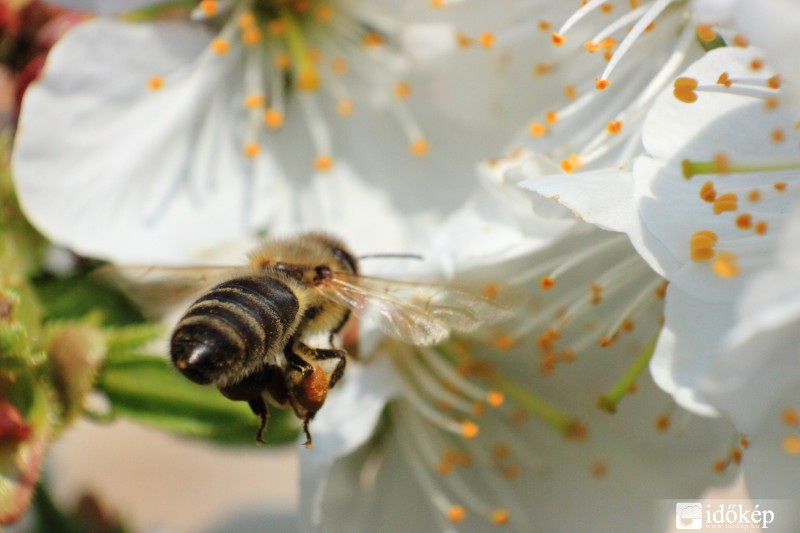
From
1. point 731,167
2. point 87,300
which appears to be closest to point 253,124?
point 87,300

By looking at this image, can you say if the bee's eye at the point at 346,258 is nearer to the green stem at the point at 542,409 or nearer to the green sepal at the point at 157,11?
the green stem at the point at 542,409

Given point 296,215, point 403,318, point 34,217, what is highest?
point 403,318

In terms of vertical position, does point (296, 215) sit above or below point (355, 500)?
above

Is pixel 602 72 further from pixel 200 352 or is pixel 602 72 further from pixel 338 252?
pixel 200 352

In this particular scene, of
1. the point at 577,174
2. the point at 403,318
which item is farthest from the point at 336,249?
the point at 577,174

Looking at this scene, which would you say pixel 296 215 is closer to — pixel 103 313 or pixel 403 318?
pixel 103 313

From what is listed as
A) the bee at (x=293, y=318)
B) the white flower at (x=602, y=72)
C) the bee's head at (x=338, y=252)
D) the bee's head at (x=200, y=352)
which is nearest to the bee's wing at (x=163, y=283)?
the bee at (x=293, y=318)

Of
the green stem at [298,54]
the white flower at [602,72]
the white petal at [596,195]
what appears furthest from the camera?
the green stem at [298,54]
